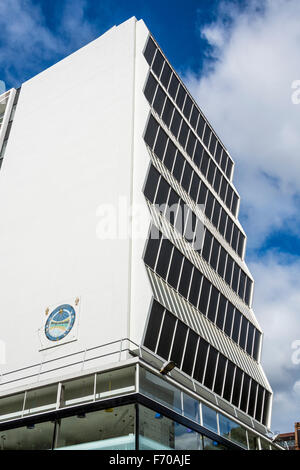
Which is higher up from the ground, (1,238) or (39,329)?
(1,238)

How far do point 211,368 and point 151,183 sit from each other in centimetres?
1186

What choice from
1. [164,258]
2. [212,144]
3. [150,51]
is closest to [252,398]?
[164,258]

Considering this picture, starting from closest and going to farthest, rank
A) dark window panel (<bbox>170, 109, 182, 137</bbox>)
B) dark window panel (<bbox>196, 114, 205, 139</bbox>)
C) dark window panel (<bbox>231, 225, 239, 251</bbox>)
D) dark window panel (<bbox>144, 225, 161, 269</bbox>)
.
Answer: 1. dark window panel (<bbox>144, 225, 161, 269</bbox>)
2. dark window panel (<bbox>170, 109, 182, 137</bbox>)
3. dark window panel (<bbox>231, 225, 239, 251</bbox>)
4. dark window panel (<bbox>196, 114, 205, 139</bbox>)

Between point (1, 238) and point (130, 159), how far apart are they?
11.0 m

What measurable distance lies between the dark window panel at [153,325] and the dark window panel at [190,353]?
3.20m

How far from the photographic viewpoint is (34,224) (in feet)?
107

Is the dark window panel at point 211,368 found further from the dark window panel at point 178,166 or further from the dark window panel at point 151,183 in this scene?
the dark window panel at point 178,166

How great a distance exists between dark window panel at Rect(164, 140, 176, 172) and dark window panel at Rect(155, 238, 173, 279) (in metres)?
7.42

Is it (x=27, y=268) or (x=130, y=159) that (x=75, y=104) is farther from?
(x=27, y=268)

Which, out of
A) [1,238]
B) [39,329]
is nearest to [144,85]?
[1,238]

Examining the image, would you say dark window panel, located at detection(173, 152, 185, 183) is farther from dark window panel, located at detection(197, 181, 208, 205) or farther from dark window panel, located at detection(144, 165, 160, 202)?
dark window panel, located at detection(144, 165, 160, 202)

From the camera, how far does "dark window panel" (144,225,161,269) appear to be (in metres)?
26.9

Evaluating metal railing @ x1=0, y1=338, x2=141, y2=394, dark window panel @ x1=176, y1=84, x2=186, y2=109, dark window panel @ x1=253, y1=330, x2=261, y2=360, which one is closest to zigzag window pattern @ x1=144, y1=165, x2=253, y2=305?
dark window panel @ x1=253, y1=330, x2=261, y2=360

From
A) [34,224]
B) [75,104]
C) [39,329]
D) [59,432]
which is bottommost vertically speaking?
[59,432]
